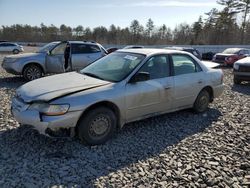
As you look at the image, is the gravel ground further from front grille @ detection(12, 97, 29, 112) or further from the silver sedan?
front grille @ detection(12, 97, 29, 112)

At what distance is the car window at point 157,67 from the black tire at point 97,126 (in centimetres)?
112

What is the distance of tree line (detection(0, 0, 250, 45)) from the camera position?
4812 cm

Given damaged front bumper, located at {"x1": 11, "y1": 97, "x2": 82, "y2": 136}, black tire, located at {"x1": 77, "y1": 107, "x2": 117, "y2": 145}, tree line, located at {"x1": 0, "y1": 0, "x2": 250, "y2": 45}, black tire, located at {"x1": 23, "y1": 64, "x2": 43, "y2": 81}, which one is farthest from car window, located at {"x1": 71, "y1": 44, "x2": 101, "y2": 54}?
tree line, located at {"x1": 0, "y1": 0, "x2": 250, "y2": 45}

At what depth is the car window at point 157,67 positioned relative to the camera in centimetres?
498

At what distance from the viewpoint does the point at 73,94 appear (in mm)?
4020

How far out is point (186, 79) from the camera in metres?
5.60

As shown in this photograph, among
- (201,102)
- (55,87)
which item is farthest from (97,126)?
(201,102)

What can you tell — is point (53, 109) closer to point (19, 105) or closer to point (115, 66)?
point (19, 105)

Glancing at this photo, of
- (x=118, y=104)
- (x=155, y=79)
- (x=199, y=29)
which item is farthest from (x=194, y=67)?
(x=199, y=29)

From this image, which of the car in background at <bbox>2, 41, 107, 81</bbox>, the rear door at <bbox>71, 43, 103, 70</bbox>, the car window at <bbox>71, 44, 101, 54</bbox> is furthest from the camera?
the car window at <bbox>71, 44, 101, 54</bbox>

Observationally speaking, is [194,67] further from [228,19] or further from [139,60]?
[228,19]

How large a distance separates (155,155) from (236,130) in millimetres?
2174

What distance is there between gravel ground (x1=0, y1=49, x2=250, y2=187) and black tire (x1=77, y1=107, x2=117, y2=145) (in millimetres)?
142

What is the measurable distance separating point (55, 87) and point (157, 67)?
6.70 ft
